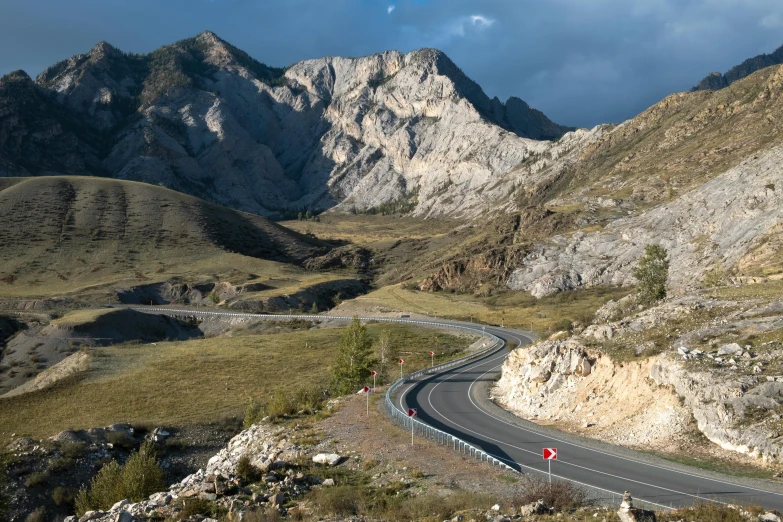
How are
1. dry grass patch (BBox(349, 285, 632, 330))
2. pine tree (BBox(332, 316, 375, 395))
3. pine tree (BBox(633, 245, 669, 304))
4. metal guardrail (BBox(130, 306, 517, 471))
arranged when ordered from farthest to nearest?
dry grass patch (BBox(349, 285, 632, 330))
pine tree (BBox(633, 245, 669, 304))
pine tree (BBox(332, 316, 375, 395))
metal guardrail (BBox(130, 306, 517, 471))

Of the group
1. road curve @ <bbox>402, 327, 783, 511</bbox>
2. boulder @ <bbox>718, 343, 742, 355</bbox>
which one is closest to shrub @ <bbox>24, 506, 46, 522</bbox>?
road curve @ <bbox>402, 327, 783, 511</bbox>

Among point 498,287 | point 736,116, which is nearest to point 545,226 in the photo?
point 498,287

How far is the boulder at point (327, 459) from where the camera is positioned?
24.8m

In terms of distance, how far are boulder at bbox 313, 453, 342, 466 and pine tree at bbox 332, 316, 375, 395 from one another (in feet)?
72.1

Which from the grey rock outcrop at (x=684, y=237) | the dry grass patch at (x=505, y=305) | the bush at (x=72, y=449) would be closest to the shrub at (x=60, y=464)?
the bush at (x=72, y=449)

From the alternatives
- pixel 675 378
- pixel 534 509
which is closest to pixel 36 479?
pixel 534 509

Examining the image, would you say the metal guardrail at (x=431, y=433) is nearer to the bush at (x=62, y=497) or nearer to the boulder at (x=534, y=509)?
the boulder at (x=534, y=509)

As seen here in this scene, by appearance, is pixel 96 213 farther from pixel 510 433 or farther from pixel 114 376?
pixel 510 433

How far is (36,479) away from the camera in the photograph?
32688mm

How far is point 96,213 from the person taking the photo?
18025cm

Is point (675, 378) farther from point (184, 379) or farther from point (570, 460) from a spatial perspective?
point (184, 379)

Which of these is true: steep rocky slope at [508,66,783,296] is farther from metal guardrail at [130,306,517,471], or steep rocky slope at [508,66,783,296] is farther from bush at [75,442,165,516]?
bush at [75,442,165,516]

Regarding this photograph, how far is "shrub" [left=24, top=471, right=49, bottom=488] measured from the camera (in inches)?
1276

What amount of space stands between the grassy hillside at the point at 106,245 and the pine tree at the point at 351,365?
293 feet
